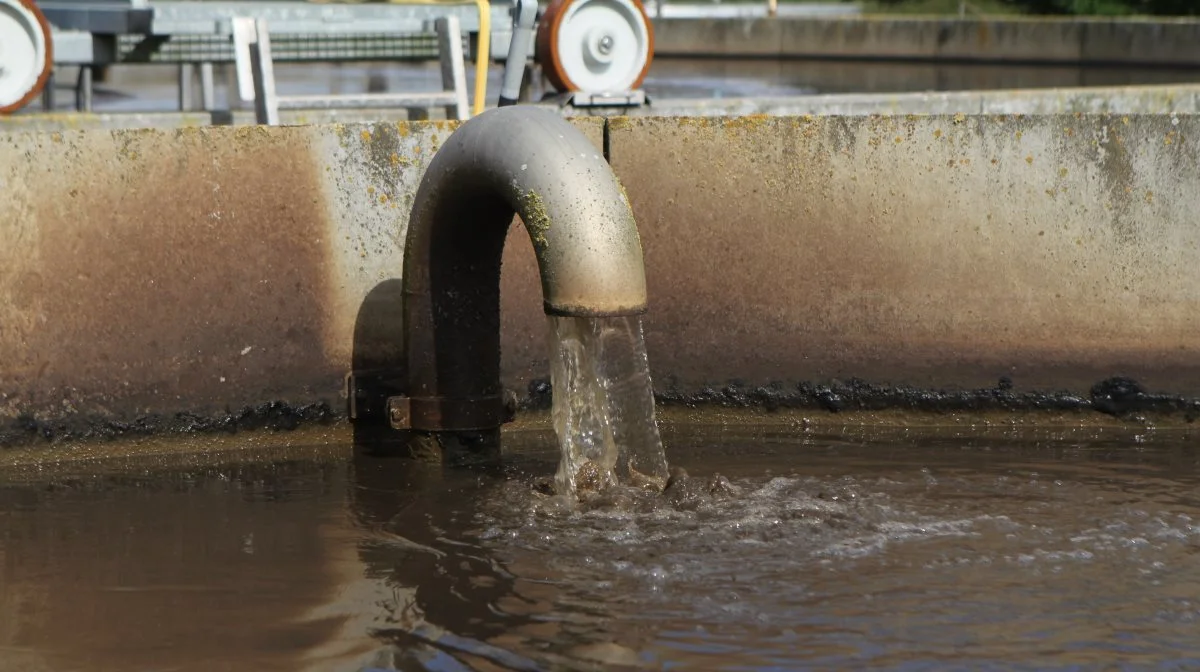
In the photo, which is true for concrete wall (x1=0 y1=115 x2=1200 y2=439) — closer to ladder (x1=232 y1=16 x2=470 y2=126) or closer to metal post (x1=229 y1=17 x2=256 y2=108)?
ladder (x1=232 y1=16 x2=470 y2=126)

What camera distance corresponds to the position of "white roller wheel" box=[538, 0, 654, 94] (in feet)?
25.5

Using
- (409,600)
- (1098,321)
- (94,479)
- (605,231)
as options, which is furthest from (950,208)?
(94,479)

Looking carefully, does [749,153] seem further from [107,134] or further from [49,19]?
[49,19]

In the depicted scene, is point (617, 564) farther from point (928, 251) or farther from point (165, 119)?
point (165, 119)

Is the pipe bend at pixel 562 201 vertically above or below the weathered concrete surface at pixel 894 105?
below

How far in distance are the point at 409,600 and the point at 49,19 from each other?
19.0ft

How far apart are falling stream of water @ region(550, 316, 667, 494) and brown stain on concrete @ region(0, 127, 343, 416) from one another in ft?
3.70

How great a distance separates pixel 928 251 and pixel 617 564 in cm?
219

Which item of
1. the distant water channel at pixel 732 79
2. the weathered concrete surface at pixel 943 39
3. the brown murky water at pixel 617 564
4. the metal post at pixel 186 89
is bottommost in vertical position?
the brown murky water at pixel 617 564

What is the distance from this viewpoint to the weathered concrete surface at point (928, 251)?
5699 mm

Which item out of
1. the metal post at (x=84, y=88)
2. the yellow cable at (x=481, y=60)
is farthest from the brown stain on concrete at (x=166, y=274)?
the metal post at (x=84, y=88)

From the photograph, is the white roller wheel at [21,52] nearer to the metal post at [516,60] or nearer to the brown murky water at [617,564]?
the metal post at [516,60]

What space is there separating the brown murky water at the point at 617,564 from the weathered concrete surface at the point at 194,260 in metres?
0.29

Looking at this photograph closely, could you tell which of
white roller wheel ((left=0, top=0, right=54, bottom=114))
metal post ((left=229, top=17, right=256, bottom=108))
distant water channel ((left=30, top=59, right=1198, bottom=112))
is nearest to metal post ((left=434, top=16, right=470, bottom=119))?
metal post ((left=229, top=17, right=256, bottom=108))
